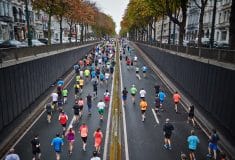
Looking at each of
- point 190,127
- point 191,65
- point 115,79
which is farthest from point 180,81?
point 190,127

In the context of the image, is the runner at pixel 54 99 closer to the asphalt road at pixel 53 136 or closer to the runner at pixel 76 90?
the asphalt road at pixel 53 136

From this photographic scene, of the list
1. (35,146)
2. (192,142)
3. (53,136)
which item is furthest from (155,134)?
(35,146)

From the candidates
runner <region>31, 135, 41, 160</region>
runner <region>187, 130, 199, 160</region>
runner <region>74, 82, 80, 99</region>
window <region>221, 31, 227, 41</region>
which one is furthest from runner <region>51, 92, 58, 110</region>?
window <region>221, 31, 227, 41</region>

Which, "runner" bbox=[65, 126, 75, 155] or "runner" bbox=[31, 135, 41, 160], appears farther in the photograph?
"runner" bbox=[65, 126, 75, 155]

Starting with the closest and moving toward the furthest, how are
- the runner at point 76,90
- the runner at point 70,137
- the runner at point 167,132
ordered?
1. the runner at point 70,137
2. the runner at point 167,132
3. the runner at point 76,90

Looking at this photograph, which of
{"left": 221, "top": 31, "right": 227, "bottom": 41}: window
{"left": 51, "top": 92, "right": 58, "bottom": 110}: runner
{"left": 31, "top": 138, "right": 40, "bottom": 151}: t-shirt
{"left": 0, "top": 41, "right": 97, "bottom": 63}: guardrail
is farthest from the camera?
{"left": 221, "top": 31, "right": 227, "bottom": 41}: window

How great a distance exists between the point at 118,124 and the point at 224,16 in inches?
1946

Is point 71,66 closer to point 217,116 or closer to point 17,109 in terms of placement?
point 17,109

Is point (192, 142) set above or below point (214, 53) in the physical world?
below

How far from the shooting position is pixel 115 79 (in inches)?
1486

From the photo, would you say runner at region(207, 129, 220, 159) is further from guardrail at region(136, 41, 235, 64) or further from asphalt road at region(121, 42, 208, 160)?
guardrail at region(136, 41, 235, 64)

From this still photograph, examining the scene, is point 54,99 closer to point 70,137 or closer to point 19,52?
point 19,52

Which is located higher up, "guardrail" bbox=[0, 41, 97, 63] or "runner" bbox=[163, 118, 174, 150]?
"guardrail" bbox=[0, 41, 97, 63]

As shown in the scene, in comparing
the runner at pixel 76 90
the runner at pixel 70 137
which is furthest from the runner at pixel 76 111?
the runner at pixel 76 90
